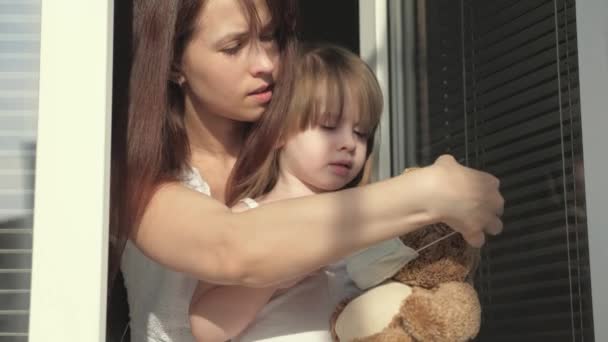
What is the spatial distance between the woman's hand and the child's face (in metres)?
0.30

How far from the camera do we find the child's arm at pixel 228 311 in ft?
5.43

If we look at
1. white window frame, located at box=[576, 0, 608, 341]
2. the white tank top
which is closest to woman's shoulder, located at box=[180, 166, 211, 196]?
the white tank top

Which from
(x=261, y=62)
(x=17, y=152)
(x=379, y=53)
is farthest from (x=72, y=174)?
(x=379, y=53)

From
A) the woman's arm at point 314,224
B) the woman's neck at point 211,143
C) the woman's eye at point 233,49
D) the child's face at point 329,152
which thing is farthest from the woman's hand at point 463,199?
the woman's neck at point 211,143

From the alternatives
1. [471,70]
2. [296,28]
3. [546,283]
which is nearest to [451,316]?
[546,283]

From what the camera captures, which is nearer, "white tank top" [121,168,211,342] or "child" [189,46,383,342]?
"child" [189,46,383,342]

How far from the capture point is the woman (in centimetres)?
144

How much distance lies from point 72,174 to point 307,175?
546mm

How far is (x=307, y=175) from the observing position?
1.73 meters

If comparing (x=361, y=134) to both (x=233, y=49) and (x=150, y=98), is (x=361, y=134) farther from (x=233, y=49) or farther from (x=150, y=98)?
(x=150, y=98)

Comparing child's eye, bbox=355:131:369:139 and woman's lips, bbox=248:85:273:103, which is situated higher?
woman's lips, bbox=248:85:273:103

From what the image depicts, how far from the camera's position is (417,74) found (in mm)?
2152

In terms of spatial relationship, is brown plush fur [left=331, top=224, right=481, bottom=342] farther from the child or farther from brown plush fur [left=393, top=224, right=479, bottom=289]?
the child

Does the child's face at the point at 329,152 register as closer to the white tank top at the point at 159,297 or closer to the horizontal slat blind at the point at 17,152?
A: the white tank top at the point at 159,297
